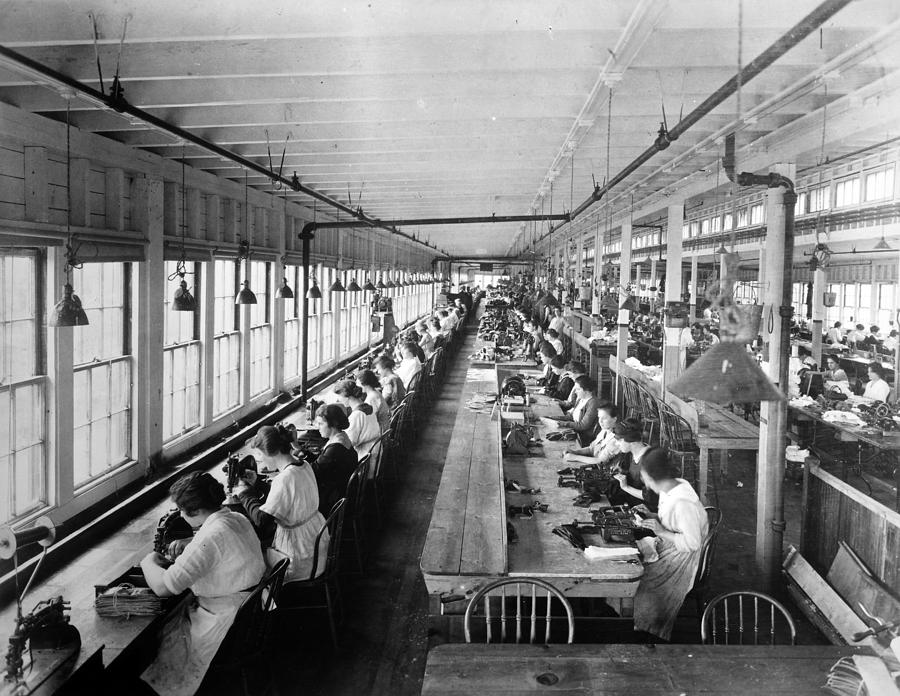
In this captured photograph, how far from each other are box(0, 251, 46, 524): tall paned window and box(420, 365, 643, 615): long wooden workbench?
3320 millimetres

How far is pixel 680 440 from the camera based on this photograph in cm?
839

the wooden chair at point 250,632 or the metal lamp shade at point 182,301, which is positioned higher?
the metal lamp shade at point 182,301

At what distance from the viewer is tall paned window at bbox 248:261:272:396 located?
35.4 ft

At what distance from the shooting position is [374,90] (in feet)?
17.7

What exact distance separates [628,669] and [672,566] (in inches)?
64.3

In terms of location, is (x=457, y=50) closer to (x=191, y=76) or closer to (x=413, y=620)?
(x=191, y=76)

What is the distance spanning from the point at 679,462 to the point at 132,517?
245 inches

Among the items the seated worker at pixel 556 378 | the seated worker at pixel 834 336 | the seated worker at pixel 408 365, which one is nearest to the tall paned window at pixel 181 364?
the seated worker at pixel 408 365

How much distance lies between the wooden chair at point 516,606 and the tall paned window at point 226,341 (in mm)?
6142

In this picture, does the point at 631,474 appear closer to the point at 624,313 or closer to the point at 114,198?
the point at 114,198

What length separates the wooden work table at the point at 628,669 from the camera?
285cm

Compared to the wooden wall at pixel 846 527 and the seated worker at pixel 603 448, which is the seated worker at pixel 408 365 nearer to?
the seated worker at pixel 603 448

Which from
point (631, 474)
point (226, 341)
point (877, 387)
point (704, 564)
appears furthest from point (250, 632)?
point (877, 387)

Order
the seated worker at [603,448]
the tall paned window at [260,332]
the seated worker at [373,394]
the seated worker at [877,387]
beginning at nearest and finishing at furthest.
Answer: the seated worker at [603,448] → the seated worker at [373,394] → the seated worker at [877,387] → the tall paned window at [260,332]
